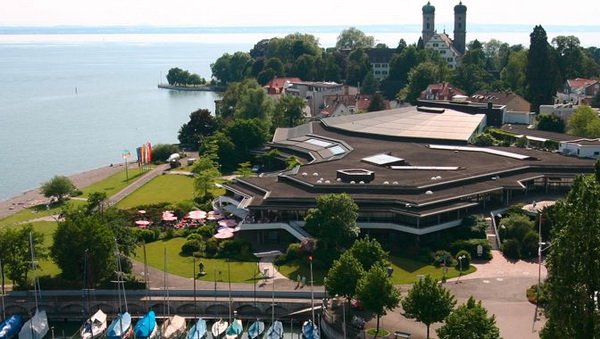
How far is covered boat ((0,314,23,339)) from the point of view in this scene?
49.5 meters

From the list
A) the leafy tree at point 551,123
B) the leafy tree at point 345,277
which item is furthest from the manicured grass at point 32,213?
the leafy tree at point 551,123

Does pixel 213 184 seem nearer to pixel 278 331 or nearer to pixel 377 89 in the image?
pixel 278 331

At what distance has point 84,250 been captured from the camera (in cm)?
5372

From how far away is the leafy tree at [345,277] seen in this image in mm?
47875

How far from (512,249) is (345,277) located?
18.3m

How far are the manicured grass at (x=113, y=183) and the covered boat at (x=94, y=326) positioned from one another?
37131 mm

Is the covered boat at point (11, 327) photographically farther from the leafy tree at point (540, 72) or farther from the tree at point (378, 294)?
the leafy tree at point (540, 72)

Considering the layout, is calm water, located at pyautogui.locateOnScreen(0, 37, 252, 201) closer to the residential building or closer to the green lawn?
the residential building

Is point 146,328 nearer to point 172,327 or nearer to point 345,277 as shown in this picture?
point 172,327

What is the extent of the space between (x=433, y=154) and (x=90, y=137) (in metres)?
77.3

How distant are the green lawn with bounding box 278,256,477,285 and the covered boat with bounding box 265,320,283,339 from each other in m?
6.99

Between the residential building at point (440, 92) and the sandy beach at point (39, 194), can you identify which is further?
the residential building at point (440, 92)

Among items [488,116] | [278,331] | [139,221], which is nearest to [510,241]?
[278,331]

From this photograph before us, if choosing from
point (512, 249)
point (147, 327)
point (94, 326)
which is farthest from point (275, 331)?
point (512, 249)
